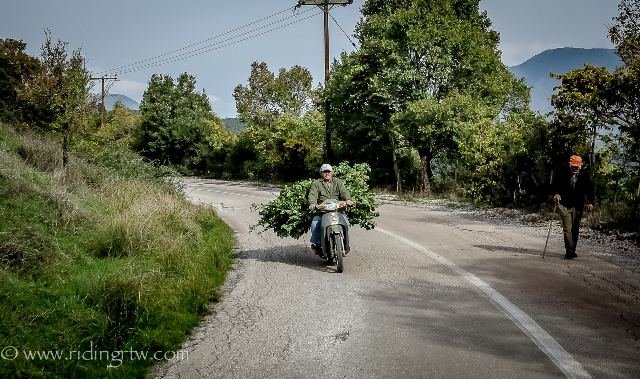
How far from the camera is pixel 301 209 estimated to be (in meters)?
8.49

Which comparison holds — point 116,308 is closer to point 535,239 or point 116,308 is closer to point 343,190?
point 343,190

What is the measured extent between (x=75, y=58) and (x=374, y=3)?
2197 centimetres

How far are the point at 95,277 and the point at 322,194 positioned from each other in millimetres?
3573

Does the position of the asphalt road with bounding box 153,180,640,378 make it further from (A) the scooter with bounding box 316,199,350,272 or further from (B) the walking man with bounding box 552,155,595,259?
(B) the walking man with bounding box 552,155,595,259

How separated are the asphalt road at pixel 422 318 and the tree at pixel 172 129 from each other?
149 ft

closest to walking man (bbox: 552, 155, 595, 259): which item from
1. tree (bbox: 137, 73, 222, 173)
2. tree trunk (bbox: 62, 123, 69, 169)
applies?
tree trunk (bbox: 62, 123, 69, 169)

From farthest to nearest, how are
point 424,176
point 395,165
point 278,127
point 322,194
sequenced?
point 278,127, point 395,165, point 424,176, point 322,194

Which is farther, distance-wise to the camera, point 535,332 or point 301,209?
point 301,209

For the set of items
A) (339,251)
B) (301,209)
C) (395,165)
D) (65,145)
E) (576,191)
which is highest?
(65,145)

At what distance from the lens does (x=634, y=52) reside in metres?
11.8

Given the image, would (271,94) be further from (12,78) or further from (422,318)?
(422,318)

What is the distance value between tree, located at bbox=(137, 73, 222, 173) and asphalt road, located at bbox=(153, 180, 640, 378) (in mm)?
45559

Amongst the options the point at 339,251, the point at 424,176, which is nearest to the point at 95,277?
the point at 339,251

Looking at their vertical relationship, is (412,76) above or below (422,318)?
above
